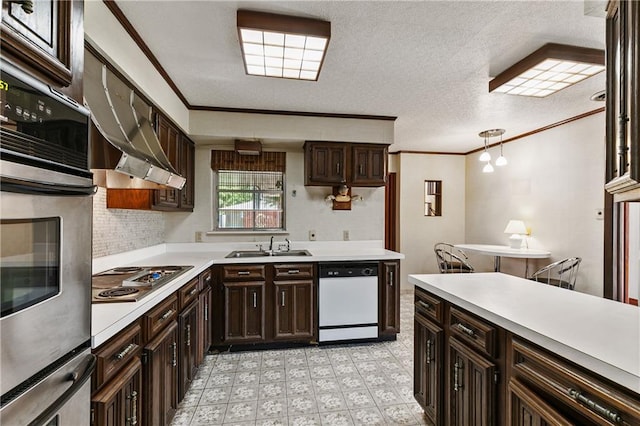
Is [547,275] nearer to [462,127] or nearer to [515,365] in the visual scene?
[462,127]

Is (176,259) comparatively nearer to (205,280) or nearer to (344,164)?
(205,280)

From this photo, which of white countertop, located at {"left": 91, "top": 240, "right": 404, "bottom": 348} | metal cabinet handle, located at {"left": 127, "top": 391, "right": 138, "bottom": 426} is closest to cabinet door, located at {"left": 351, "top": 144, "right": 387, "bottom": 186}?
white countertop, located at {"left": 91, "top": 240, "right": 404, "bottom": 348}

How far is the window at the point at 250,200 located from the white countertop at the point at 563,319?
7.89 ft

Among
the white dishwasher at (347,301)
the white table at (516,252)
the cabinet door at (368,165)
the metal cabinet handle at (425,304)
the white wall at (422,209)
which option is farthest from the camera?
the white wall at (422,209)

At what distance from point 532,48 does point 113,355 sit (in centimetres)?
317

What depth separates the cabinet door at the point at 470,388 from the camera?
4.51 ft

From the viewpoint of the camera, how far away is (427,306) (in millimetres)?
1936

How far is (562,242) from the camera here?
4.01 metres

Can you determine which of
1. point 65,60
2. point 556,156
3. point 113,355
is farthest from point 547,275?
point 65,60

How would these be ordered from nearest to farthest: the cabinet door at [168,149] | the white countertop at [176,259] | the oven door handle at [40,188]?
the oven door handle at [40,188]
the white countertop at [176,259]
the cabinet door at [168,149]

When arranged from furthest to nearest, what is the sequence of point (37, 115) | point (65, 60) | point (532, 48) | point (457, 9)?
point (532, 48), point (457, 9), point (65, 60), point (37, 115)

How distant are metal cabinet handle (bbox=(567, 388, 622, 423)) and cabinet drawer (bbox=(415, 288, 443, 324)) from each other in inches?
32.1

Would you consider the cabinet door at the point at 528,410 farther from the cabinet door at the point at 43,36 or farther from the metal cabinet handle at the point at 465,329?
the cabinet door at the point at 43,36

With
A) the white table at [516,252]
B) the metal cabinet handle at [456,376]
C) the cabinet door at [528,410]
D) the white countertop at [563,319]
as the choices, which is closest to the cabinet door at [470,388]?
the metal cabinet handle at [456,376]
